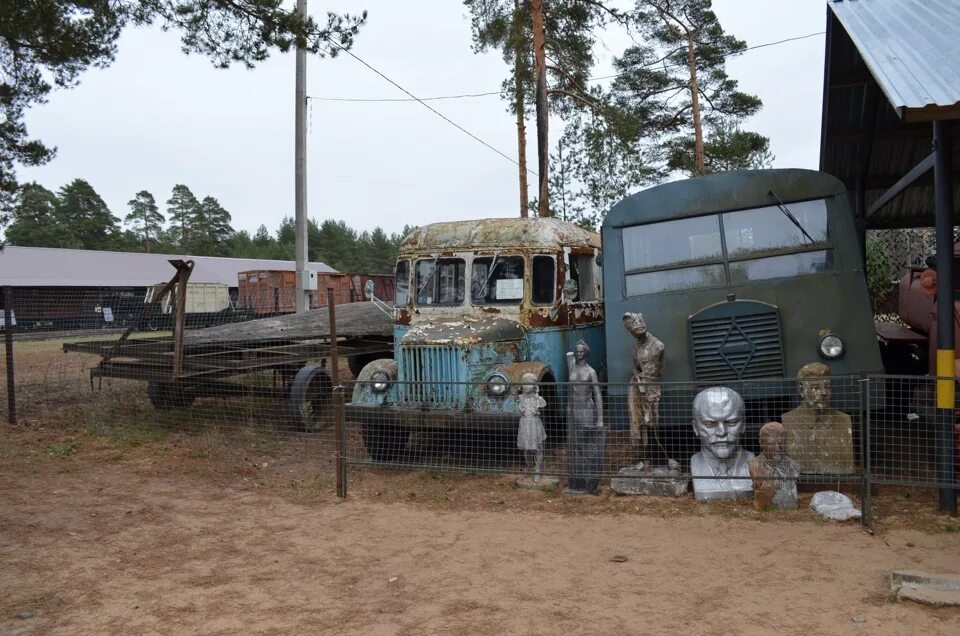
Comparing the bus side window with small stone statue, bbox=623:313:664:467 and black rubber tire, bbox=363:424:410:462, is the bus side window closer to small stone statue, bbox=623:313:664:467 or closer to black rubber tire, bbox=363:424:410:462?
small stone statue, bbox=623:313:664:467

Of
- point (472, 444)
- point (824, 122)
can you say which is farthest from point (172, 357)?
point (824, 122)

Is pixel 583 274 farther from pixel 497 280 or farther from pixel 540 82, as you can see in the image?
pixel 540 82

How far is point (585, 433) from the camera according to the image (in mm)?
6211

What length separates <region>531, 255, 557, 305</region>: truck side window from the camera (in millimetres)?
7859

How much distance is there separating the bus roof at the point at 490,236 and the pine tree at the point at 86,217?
6138cm

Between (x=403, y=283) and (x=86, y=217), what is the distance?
64.6m

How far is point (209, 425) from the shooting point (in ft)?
31.1

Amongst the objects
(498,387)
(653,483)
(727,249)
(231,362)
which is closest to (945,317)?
(727,249)

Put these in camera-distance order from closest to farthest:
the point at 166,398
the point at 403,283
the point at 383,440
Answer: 1. the point at 383,440
2. the point at 403,283
3. the point at 166,398

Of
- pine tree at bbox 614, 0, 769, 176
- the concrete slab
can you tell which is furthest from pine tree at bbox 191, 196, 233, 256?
the concrete slab

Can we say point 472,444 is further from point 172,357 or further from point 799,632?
point 172,357

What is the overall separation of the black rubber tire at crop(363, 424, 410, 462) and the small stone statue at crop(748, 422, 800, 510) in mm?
3387

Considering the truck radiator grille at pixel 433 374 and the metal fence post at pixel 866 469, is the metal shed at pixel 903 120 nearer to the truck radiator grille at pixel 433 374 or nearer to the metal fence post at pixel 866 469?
the metal fence post at pixel 866 469

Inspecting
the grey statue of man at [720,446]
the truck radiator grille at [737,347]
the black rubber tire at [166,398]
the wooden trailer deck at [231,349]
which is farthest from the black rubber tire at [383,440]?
the black rubber tire at [166,398]
